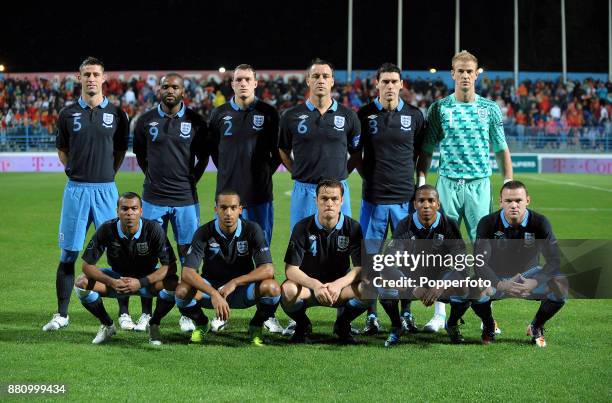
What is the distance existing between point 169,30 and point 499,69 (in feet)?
51.9

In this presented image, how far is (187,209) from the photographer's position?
7195 millimetres

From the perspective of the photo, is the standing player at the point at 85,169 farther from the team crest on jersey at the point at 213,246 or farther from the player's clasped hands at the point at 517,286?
the player's clasped hands at the point at 517,286

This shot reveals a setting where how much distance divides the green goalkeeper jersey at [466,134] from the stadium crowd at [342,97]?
23.1m

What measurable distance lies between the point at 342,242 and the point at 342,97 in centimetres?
2557

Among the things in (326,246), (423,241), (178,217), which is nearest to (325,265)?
(326,246)

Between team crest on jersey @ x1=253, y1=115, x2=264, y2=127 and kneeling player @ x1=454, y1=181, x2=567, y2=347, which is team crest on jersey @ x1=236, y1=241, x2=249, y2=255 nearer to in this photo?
team crest on jersey @ x1=253, y1=115, x2=264, y2=127

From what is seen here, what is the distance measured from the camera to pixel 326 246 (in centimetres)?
649

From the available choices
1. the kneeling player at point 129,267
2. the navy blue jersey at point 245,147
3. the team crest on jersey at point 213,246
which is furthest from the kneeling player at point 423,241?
the kneeling player at point 129,267

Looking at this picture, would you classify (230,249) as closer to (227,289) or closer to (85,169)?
(227,289)

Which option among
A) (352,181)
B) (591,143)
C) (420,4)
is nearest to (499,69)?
(420,4)

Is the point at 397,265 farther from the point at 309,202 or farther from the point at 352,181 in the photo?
the point at 352,181

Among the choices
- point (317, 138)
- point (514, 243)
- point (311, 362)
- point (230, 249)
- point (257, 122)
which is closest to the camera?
point (311, 362)

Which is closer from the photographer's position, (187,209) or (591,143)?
A: (187,209)

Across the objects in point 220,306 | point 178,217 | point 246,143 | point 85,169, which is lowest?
point 220,306
